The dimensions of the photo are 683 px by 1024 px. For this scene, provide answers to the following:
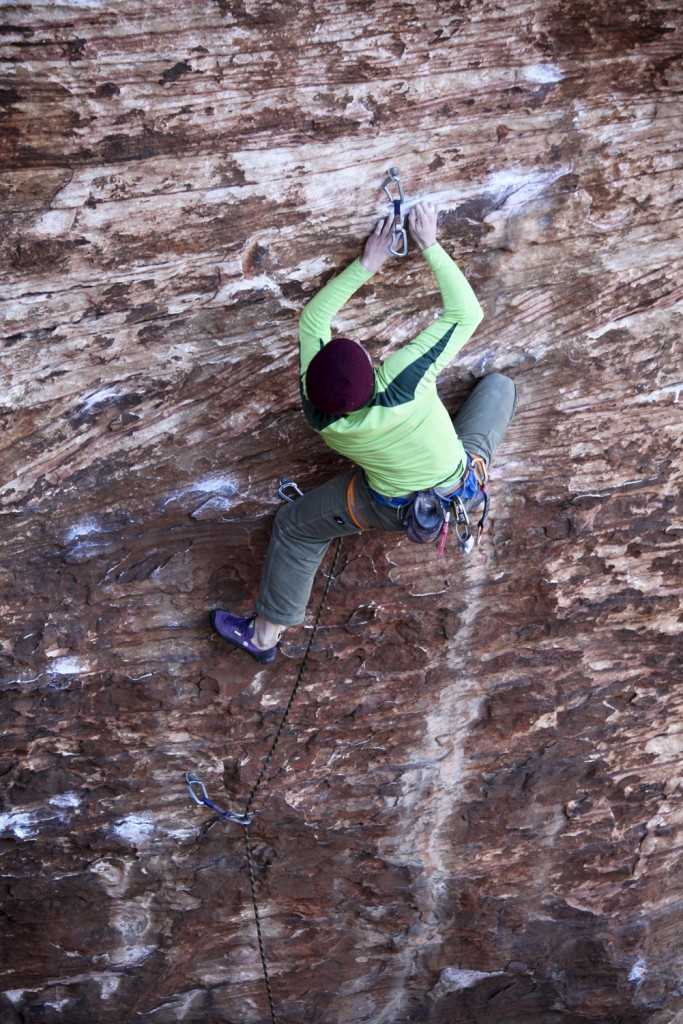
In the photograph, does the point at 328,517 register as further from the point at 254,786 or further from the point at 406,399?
the point at 254,786

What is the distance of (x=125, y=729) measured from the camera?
234 inches

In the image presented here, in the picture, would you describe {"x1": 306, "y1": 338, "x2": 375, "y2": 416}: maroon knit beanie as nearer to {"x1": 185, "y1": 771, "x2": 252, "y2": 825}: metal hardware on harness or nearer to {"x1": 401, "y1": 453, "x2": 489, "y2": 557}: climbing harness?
{"x1": 401, "y1": 453, "x2": 489, "y2": 557}: climbing harness

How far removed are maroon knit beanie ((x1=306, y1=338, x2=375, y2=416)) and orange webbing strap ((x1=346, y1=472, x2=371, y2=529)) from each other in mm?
938

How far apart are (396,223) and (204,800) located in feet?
13.3

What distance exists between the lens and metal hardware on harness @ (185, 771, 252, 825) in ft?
20.2

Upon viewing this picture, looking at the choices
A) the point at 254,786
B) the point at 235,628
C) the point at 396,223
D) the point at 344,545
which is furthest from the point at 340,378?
the point at 254,786

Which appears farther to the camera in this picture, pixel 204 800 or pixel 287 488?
pixel 204 800

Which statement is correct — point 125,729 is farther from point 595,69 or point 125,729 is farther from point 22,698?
point 595,69

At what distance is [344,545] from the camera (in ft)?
18.8

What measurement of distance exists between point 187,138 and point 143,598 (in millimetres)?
2755

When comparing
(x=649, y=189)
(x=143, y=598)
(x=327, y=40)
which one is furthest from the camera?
(x=143, y=598)

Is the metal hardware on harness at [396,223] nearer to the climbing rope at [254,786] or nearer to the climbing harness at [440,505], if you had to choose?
the climbing harness at [440,505]

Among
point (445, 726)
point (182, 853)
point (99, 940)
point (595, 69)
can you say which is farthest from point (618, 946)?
point (595, 69)

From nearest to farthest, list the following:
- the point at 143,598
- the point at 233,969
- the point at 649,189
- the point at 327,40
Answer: the point at 327,40, the point at 649,189, the point at 143,598, the point at 233,969
